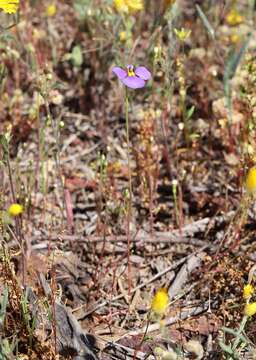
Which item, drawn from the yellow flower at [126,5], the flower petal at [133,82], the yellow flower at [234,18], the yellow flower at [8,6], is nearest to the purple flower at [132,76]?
the flower petal at [133,82]

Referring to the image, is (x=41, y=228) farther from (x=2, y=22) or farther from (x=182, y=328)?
(x=2, y=22)

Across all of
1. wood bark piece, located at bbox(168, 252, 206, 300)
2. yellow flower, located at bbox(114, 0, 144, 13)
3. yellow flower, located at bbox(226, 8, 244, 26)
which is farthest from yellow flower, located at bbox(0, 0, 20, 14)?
yellow flower, located at bbox(226, 8, 244, 26)

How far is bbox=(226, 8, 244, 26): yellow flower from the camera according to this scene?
3449mm

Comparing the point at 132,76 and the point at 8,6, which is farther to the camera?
the point at 8,6

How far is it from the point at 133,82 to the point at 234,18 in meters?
1.83

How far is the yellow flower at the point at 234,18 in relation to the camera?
11.3 ft

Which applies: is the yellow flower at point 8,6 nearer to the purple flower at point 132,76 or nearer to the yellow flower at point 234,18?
the purple flower at point 132,76

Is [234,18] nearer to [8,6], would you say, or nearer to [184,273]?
[8,6]

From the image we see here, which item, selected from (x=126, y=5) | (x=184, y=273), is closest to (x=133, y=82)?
(x=184, y=273)

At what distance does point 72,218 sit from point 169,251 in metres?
0.46

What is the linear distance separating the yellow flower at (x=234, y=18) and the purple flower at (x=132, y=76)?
1670mm

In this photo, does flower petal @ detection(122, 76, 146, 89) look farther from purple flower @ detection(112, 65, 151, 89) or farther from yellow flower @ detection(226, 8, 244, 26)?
yellow flower @ detection(226, 8, 244, 26)

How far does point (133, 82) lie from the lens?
1.88m

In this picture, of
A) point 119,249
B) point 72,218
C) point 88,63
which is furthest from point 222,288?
point 88,63
